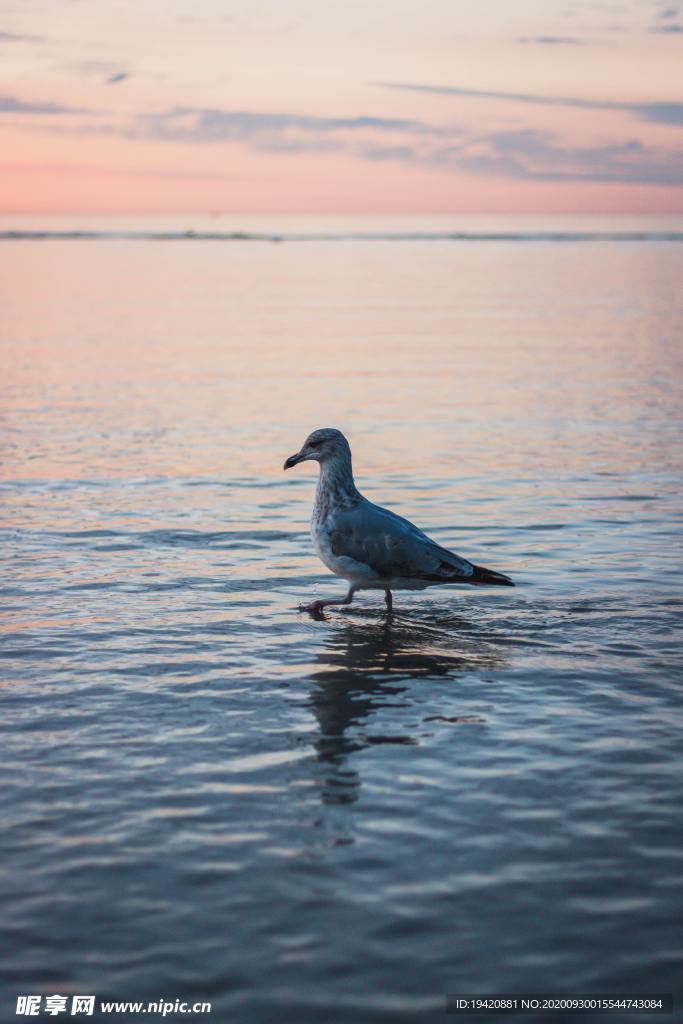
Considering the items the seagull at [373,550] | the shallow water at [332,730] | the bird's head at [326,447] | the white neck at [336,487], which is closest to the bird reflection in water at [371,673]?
the shallow water at [332,730]

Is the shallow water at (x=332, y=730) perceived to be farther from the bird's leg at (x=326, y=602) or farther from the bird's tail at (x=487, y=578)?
the bird's tail at (x=487, y=578)

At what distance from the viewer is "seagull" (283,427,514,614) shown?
12.2m

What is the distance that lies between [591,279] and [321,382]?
7135 centimetres

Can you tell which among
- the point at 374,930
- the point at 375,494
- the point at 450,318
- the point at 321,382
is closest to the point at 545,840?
the point at 374,930

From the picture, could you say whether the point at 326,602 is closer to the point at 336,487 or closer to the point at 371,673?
the point at 336,487

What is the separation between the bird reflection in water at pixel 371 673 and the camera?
8.88 metres

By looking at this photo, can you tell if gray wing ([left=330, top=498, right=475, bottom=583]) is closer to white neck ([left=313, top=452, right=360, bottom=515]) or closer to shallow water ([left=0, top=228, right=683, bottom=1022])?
white neck ([left=313, top=452, right=360, bottom=515])

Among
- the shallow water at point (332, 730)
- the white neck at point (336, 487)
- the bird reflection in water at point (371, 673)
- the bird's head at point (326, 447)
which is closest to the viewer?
the shallow water at point (332, 730)

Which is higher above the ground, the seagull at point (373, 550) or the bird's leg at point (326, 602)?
the seagull at point (373, 550)

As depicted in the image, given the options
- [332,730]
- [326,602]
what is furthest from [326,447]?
[332,730]

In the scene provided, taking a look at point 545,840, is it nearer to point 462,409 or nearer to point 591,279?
point 462,409

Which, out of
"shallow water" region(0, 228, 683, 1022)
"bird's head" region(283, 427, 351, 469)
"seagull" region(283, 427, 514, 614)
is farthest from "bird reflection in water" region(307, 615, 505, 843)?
"bird's head" region(283, 427, 351, 469)

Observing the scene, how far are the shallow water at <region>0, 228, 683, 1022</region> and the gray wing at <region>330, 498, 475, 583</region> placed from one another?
61cm

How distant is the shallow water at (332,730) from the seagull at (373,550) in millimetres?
489
